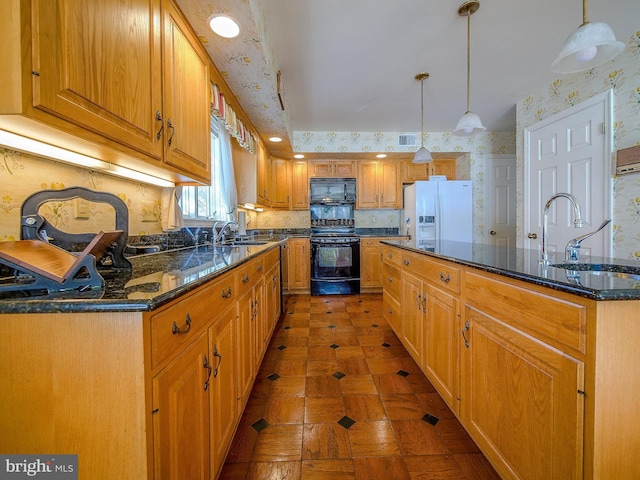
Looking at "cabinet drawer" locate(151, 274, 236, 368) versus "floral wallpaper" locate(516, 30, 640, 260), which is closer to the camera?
"cabinet drawer" locate(151, 274, 236, 368)

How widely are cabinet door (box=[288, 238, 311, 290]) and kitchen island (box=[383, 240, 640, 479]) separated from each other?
110 inches

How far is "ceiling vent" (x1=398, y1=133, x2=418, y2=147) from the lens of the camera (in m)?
3.96

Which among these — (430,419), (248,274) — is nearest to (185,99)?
(248,274)

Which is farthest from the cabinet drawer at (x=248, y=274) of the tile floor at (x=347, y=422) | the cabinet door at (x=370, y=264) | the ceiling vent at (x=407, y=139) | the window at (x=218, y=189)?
the ceiling vent at (x=407, y=139)

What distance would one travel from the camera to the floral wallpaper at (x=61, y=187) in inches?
35.2

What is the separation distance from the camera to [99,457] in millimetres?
601

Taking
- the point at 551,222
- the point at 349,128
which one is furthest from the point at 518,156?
the point at 349,128

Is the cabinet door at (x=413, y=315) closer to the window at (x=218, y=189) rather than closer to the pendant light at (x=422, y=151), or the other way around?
the pendant light at (x=422, y=151)

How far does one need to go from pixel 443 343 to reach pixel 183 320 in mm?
1261

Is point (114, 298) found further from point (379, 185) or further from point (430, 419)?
point (379, 185)

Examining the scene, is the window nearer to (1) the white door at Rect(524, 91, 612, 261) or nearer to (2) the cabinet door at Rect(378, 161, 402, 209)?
(2) the cabinet door at Rect(378, 161, 402, 209)

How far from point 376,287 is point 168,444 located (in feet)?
11.9

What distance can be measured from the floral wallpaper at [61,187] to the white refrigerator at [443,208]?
3361mm
